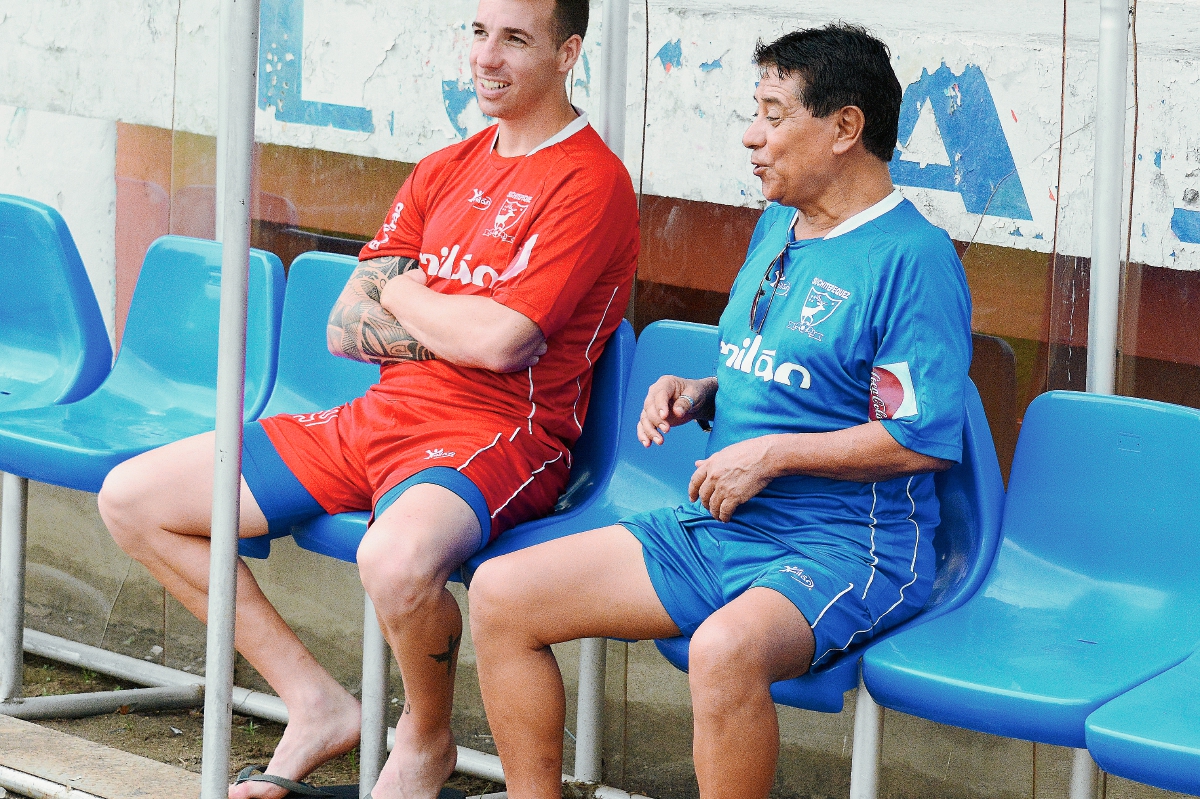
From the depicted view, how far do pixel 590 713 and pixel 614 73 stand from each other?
3.97ft

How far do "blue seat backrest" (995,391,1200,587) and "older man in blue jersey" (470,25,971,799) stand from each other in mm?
179

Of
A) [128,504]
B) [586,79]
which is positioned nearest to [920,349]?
[586,79]

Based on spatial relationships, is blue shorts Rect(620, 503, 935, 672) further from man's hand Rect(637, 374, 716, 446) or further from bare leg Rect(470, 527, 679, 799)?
man's hand Rect(637, 374, 716, 446)

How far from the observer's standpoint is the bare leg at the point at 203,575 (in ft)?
8.66

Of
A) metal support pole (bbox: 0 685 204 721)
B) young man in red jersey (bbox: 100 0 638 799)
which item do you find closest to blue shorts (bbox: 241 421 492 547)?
young man in red jersey (bbox: 100 0 638 799)

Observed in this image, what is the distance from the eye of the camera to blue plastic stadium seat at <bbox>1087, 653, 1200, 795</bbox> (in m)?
1.71

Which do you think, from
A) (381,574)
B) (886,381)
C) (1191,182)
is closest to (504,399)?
(381,574)

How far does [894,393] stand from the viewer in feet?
6.79

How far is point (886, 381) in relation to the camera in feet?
6.81

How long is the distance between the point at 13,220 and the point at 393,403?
1.32 metres

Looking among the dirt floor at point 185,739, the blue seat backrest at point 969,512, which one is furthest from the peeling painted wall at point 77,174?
the blue seat backrest at point 969,512

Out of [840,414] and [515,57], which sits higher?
[515,57]

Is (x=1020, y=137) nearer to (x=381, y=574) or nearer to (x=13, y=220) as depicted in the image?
(x=381, y=574)

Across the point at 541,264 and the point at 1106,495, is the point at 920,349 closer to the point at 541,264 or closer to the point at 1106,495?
the point at 1106,495
